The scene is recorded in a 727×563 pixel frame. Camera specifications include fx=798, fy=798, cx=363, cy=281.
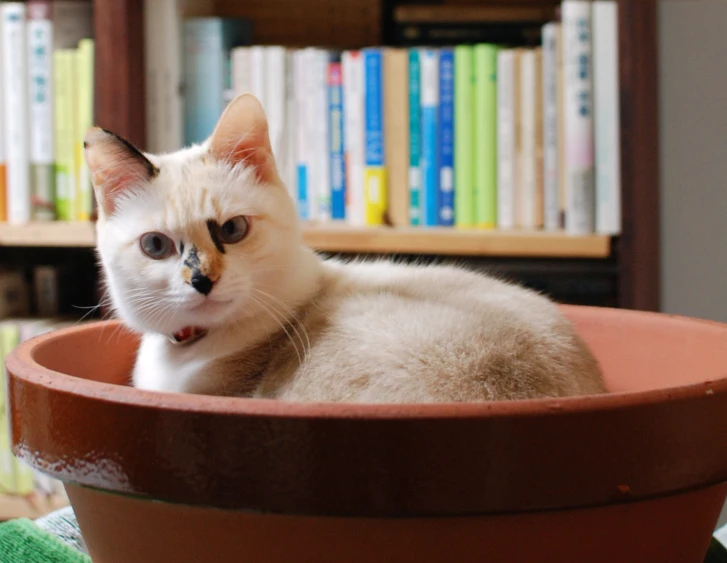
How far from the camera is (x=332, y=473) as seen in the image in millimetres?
416

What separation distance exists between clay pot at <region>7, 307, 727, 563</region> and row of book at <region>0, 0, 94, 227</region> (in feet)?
3.95

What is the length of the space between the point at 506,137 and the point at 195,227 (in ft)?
2.92

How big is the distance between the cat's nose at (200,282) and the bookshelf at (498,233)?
2.45 ft

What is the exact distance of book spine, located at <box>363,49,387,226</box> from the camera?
149 cm

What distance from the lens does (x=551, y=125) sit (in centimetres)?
144

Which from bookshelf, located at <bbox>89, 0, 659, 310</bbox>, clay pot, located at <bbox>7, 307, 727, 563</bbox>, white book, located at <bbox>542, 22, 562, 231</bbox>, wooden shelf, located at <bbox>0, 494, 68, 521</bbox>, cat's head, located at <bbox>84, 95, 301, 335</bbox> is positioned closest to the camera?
clay pot, located at <bbox>7, 307, 727, 563</bbox>

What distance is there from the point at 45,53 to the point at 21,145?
188mm

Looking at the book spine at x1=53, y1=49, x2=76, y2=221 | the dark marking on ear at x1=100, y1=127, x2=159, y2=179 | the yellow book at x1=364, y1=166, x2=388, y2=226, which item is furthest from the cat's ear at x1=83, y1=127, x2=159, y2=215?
the book spine at x1=53, y1=49, x2=76, y2=221

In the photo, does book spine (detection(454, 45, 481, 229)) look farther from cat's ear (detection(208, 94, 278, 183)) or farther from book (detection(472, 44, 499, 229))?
cat's ear (detection(208, 94, 278, 183))

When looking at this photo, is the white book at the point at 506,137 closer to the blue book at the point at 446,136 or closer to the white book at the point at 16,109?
the blue book at the point at 446,136

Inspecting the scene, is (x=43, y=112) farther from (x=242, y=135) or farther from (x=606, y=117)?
(x=606, y=117)

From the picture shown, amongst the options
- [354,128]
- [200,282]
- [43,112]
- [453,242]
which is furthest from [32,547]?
[43,112]

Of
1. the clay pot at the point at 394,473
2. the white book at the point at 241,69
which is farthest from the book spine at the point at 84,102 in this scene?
the clay pot at the point at 394,473

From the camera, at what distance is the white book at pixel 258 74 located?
153 centimetres
